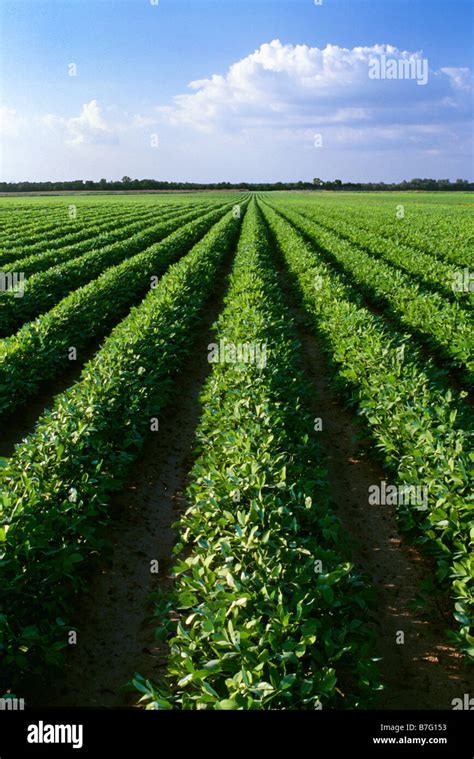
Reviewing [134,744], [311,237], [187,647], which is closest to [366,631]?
[187,647]

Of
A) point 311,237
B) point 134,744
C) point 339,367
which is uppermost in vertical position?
point 311,237

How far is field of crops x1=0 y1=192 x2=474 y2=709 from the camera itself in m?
3.17

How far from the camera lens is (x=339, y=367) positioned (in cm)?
912

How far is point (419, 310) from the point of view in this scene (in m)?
11.5

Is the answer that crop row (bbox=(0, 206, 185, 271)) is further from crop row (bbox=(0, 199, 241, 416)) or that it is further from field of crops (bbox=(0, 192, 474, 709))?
field of crops (bbox=(0, 192, 474, 709))

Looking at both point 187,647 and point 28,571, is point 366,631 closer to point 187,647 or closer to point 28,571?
point 187,647

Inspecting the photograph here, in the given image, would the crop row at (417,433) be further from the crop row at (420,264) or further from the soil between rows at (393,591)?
the crop row at (420,264)

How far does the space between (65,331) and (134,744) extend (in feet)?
29.4

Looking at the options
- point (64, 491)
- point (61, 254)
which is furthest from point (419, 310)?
point (61, 254)

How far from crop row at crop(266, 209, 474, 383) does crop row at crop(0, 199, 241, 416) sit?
6.91 metres

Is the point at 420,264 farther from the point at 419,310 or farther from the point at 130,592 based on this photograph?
the point at 130,592

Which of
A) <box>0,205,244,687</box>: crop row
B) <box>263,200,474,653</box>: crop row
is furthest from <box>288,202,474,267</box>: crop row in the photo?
<box>0,205,244,687</box>: crop row

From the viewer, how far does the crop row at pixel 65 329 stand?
8344 mm

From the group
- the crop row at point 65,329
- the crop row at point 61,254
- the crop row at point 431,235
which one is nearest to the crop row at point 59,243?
the crop row at point 61,254
